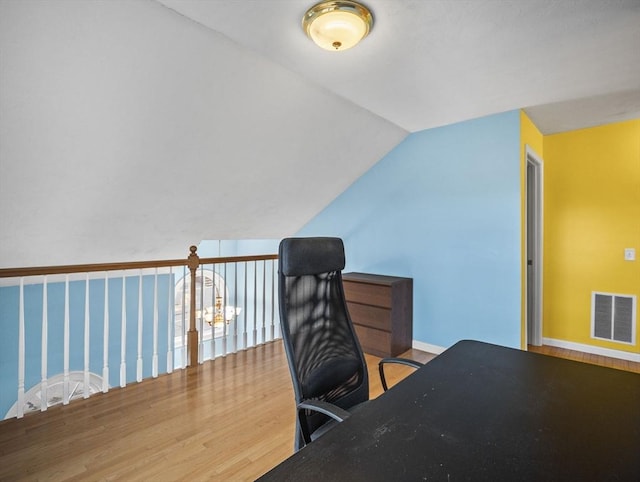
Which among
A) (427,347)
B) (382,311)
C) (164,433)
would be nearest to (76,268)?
(164,433)

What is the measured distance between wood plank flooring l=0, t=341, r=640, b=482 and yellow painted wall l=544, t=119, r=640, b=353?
2117 mm

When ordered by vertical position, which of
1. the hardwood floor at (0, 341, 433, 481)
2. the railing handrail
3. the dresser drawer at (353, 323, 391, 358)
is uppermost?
the railing handrail

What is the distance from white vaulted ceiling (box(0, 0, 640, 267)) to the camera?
174 centimetres

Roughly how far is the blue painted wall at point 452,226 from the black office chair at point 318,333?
6.59ft

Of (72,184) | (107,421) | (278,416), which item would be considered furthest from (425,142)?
(107,421)

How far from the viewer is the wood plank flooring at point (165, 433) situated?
179cm

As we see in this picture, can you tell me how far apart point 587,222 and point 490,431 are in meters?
3.42

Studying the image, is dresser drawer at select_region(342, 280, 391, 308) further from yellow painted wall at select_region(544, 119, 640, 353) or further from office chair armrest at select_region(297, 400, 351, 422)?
office chair armrest at select_region(297, 400, 351, 422)

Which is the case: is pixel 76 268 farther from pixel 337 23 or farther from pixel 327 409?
pixel 337 23

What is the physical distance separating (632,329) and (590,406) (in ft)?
9.89

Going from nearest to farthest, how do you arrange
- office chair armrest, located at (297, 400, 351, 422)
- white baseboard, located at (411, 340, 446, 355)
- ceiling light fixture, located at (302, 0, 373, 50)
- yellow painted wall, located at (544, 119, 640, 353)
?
1. office chair armrest, located at (297, 400, 351, 422)
2. ceiling light fixture, located at (302, 0, 373, 50)
3. yellow painted wall, located at (544, 119, 640, 353)
4. white baseboard, located at (411, 340, 446, 355)

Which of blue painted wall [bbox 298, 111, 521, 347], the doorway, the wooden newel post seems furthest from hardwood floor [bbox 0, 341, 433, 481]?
the doorway

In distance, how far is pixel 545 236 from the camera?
12.2 ft

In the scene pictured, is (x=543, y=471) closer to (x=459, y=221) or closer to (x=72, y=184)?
(x=459, y=221)
